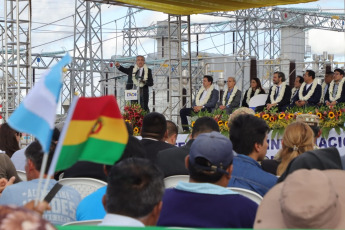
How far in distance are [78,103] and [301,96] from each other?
12.2 metres

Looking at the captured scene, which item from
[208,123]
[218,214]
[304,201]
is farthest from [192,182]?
[208,123]

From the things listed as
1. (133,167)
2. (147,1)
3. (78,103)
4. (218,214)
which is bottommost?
(218,214)

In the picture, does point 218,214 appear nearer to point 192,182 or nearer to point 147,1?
point 192,182

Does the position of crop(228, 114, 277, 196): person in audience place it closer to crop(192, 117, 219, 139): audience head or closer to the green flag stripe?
crop(192, 117, 219, 139): audience head

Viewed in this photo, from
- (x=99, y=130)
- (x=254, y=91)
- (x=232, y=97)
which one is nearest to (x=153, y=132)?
(x=99, y=130)

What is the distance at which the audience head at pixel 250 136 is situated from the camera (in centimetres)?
507

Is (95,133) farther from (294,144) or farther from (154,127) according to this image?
(154,127)

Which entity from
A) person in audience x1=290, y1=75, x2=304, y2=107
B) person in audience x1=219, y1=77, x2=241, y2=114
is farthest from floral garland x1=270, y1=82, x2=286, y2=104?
person in audience x1=219, y1=77, x2=241, y2=114

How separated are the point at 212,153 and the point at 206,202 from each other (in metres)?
0.29

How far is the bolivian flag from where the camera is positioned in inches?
97.4

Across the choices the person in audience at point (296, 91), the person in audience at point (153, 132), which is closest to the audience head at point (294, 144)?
the person in audience at point (153, 132)

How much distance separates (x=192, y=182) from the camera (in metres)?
3.69

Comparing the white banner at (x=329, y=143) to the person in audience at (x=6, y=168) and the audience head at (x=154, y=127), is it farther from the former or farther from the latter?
the person in audience at (x=6, y=168)

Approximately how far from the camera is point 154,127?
6.49 metres
